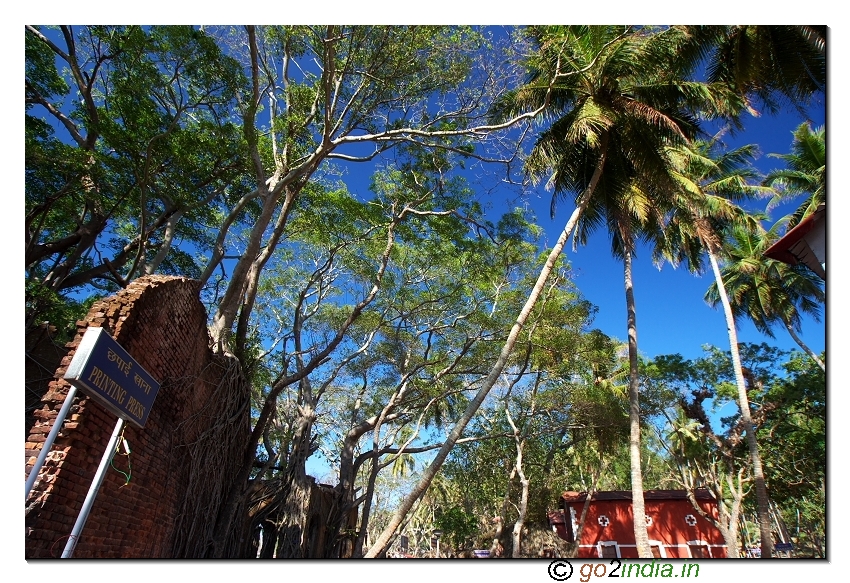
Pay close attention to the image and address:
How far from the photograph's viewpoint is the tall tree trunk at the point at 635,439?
26.9 ft

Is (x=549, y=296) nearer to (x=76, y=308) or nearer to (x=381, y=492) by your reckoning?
(x=76, y=308)

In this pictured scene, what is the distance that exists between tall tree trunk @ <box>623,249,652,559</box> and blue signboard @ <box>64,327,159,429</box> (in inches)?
307

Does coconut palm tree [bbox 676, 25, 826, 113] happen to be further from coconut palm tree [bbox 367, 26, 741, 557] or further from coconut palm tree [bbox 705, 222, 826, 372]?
coconut palm tree [bbox 705, 222, 826, 372]

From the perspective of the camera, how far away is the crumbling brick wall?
12.1ft

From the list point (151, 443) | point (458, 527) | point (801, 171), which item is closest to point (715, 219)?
point (801, 171)

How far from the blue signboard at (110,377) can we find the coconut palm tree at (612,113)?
4923 millimetres

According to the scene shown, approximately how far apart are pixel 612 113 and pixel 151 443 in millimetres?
8804

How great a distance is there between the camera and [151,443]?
5.12m
